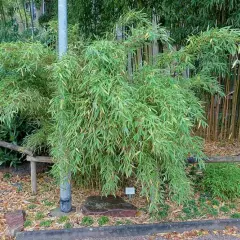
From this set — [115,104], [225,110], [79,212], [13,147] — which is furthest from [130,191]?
[225,110]

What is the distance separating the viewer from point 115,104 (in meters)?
1.85

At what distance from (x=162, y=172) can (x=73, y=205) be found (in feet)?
2.85

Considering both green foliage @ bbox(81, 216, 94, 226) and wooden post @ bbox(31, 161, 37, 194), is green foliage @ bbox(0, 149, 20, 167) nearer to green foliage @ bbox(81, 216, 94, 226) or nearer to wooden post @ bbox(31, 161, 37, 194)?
wooden post @ bbox(31, 161, 37, 194)

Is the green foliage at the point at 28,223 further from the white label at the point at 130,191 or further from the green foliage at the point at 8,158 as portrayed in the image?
the green foliage at the point at 8,158

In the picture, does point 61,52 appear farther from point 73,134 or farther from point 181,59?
point 181,59

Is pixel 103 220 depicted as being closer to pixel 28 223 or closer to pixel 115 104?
pixel 28 223

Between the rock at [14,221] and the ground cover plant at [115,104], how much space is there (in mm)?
459

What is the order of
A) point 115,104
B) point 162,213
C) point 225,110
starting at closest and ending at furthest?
point 115,104, point 162,213, point 225,110

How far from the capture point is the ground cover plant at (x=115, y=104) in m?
1.91

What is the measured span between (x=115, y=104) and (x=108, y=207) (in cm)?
104

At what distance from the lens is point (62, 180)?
91.0 inches

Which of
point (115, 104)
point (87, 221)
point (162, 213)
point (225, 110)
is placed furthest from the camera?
point (225, 110)

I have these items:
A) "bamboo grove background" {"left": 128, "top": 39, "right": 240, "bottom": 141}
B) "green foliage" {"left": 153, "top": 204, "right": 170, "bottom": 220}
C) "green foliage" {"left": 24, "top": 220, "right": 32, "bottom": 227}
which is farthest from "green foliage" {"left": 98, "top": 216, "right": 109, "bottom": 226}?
"bamboo grove background" {"left": 128, "top": 39, "right": 240, "bottom": 141}

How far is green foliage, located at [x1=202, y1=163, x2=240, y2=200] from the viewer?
2.73 m
